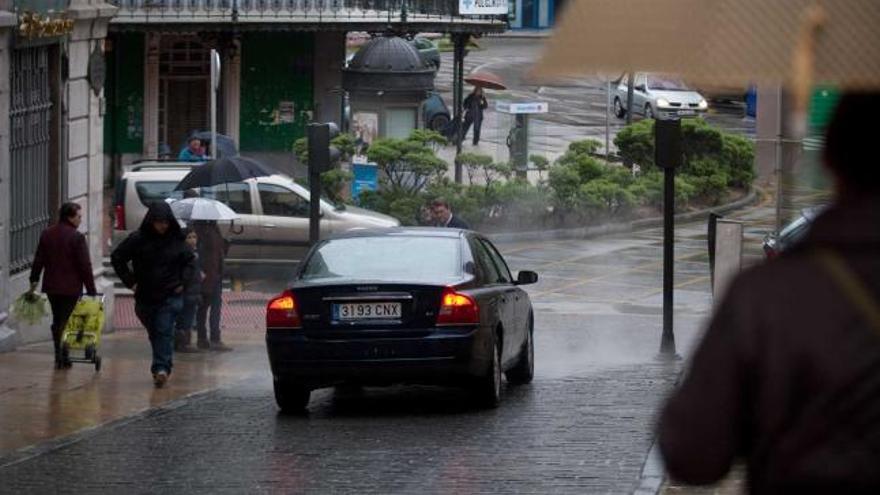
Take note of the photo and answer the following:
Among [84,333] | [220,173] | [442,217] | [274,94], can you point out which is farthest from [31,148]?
[274,94]

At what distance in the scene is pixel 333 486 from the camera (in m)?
10.1

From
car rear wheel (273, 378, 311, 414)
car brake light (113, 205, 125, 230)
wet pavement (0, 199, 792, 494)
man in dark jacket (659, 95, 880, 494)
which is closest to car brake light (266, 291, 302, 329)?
car rear wheel (273, 378, 311, 414)

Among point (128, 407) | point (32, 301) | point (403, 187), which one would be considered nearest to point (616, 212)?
point (403, 187)

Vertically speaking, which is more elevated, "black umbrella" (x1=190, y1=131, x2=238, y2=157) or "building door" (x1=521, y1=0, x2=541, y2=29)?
"building door" (x1=521, y1=0, x2=541, y2=29)

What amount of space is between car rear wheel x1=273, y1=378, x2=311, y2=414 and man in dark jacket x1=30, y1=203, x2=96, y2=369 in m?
3.31

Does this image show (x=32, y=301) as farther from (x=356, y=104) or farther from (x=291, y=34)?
(x=291, y=34)

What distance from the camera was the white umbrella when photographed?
18.6 metres

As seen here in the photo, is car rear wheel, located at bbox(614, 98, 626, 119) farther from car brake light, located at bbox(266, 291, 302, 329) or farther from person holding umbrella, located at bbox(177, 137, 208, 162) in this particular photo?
car brake light, located at bbox(266, 291, 302, 329)

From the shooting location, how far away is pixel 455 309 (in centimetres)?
1312

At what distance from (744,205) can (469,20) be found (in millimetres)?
6327

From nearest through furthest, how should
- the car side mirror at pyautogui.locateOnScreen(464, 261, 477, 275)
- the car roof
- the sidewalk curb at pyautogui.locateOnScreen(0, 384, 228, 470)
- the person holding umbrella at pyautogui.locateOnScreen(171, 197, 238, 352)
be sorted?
the sidewalk curb at pyautogui.locateOnScreen(0, 384, 228, 470) < the car side mirror at pyautogui.locateOnScreen(464, 261, 477, 275) < the car roof < the person holding umbrella at pyautogui.locateOnScreen(171, 197, 238, 352)

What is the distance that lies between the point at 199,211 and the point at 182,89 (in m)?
18.6

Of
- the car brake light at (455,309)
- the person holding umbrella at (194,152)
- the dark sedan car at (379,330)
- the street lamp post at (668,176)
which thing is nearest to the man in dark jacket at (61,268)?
the dark sedan car at (379,330)

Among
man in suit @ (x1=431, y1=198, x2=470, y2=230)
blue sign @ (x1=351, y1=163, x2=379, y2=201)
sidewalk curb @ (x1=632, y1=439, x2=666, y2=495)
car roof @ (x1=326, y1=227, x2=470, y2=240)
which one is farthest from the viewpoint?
blue sign @ (x1=351, y1=163, x2=379, y2=201)
